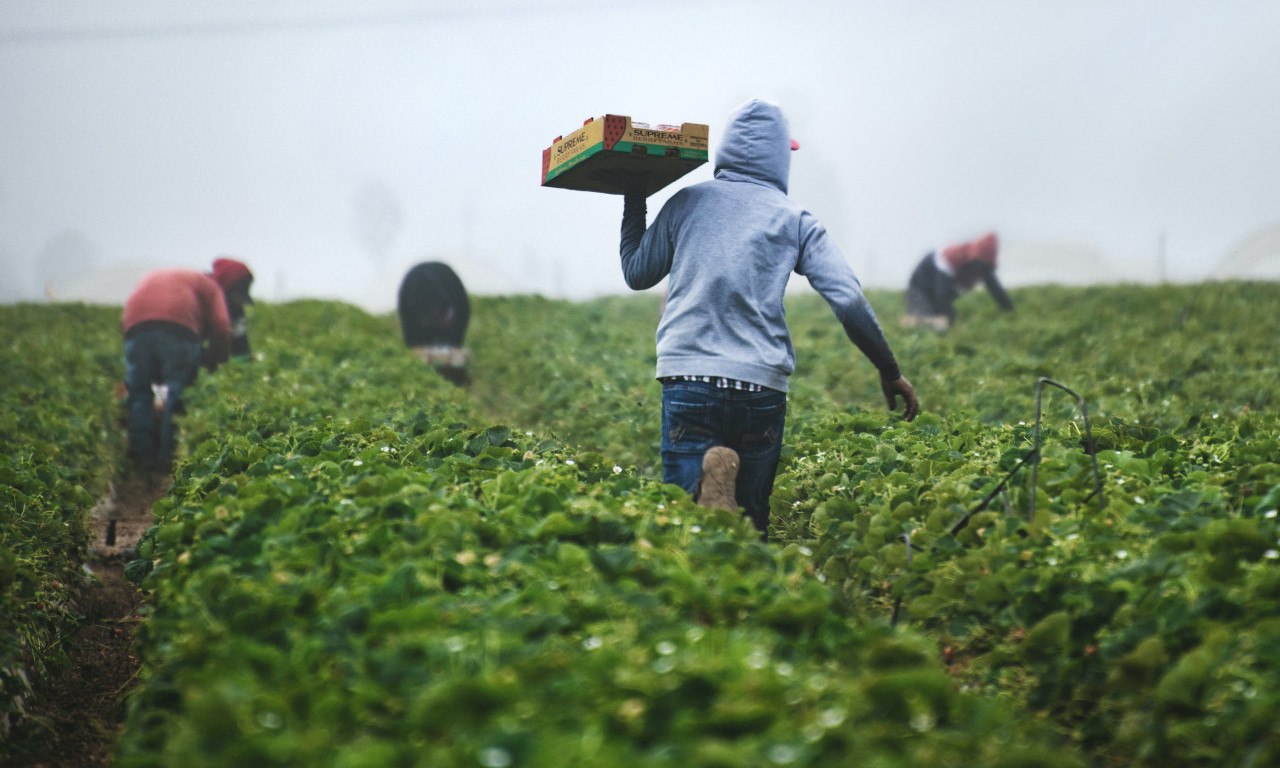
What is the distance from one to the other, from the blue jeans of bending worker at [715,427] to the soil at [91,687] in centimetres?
217

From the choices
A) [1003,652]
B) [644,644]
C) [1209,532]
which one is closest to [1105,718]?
[1003,652]

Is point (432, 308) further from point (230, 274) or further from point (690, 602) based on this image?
point (690, 602)

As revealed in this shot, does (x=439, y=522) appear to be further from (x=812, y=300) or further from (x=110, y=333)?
(x=812, y=300)

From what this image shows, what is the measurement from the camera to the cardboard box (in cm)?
355

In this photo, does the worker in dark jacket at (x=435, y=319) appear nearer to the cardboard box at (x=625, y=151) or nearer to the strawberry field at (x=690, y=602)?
the strawberry field at (x=690, y=602)

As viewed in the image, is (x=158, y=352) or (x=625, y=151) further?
(x=158, y=352)

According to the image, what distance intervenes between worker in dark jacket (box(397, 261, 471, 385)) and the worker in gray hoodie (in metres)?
7.81

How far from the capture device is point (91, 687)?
3.83 m

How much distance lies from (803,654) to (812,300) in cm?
1445

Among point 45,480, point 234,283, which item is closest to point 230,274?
point 234,283

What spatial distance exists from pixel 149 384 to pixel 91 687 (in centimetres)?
524

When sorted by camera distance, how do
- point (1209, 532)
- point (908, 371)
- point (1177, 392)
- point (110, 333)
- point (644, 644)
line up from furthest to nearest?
point (110, 333) → point (908, 371) → point (1177, 392) → point (1209, 532) → point (644, 644)

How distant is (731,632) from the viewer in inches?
82.3

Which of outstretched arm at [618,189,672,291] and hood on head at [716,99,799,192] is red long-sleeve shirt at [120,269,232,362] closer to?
outstretched arm at [618,189,672,291]
